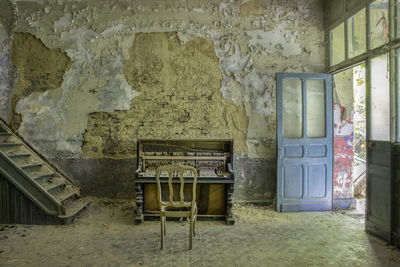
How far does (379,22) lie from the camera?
3740 mm

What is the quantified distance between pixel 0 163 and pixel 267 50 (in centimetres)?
480

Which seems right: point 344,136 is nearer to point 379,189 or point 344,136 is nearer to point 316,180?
point 316,180

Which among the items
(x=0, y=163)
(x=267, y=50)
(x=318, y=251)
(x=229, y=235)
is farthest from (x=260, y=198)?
(x=0, y=163)

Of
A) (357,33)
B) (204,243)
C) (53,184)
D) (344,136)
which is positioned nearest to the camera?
(204,243)

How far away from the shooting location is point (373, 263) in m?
2.93

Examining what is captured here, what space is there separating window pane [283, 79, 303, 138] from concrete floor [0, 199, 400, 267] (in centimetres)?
147

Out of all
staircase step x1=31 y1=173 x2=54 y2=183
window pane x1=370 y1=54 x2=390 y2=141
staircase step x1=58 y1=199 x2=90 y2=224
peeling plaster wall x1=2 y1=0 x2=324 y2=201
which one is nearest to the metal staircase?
staircase step x1=58 y1=199 x2=90 y2=224

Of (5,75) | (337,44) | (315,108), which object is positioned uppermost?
(337,44)

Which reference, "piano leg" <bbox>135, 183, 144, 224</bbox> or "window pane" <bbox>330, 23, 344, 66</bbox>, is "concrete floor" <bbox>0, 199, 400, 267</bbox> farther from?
"window pane" <bbox>330, 23, 344, 66</bbox>

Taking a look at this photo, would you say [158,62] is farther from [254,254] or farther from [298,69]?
[254,254]

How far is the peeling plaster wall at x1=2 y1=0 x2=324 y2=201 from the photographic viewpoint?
5109 mm

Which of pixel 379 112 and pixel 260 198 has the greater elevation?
pixel 379 112

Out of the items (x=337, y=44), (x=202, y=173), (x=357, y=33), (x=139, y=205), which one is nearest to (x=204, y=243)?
(x=202, y=173)

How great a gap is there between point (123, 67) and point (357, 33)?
4.01 m
